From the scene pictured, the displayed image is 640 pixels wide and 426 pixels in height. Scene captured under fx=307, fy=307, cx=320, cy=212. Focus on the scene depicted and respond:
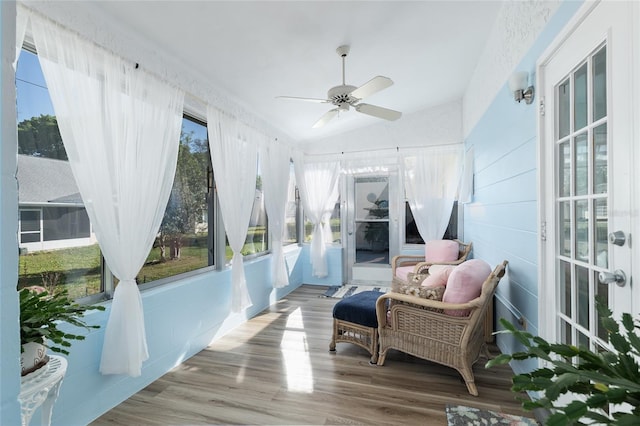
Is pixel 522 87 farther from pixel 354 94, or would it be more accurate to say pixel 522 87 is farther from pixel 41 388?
pixel 41 388

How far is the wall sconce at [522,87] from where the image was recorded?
201cm

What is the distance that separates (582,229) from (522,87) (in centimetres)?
106

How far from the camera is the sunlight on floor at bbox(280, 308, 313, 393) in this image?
2.30 m

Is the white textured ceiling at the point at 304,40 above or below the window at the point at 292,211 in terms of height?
above

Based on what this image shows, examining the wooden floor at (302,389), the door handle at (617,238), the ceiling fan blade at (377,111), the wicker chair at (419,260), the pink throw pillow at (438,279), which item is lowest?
the wooden floor at (302,389)

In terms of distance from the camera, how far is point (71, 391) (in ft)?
5.90

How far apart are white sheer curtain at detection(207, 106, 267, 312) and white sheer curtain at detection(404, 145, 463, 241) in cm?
263

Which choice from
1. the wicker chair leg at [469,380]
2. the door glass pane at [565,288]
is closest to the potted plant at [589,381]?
the door glass pane at [565,288]

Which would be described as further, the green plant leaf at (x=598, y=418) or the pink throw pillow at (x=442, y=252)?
the pink throw pillow at (x=442, y=252)

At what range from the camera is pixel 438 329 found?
2.28m

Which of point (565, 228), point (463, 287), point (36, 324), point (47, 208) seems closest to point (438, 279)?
point (463, 287)

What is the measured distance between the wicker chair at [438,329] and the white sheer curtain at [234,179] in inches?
61.3

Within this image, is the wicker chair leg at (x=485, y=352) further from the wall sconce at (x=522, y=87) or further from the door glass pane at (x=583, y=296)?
the wall sconce at (x=522, y=87)

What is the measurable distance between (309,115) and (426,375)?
3.32 metres
